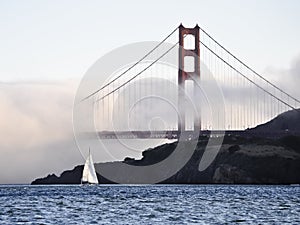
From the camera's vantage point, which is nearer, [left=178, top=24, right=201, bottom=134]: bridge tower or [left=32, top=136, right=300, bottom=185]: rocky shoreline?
[left=178, top=24, right=201, bottom=134]: bridge tower

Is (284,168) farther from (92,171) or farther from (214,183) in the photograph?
(92,171)

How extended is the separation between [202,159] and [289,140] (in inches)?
711

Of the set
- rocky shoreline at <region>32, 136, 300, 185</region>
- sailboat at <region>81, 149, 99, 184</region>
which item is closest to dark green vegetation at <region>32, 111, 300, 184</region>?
rocky shoreline at <region>32, 136, 300, 185</region>

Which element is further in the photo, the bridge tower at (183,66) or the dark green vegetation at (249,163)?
the dark green vegetation at (249,163)

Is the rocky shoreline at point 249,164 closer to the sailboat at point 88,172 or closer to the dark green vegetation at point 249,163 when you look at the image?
the dark green vegetation at point 249,163

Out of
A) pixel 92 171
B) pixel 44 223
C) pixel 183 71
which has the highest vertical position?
pixel 183 71

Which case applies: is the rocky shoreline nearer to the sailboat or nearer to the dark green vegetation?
the dark green vegetation

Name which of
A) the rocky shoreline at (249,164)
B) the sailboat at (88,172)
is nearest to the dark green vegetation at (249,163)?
the rocky shoreline at (249,164)

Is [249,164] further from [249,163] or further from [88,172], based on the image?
[88,172]

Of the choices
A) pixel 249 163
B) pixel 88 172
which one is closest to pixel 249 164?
pixel 249 163

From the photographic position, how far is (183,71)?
→ 463 ft

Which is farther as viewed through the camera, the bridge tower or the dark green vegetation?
the dark green vegetation

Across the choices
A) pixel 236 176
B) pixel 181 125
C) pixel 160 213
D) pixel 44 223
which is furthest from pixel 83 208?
pixel 236 176

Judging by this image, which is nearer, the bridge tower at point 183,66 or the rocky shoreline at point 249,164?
the bridge tower at point 183,66
